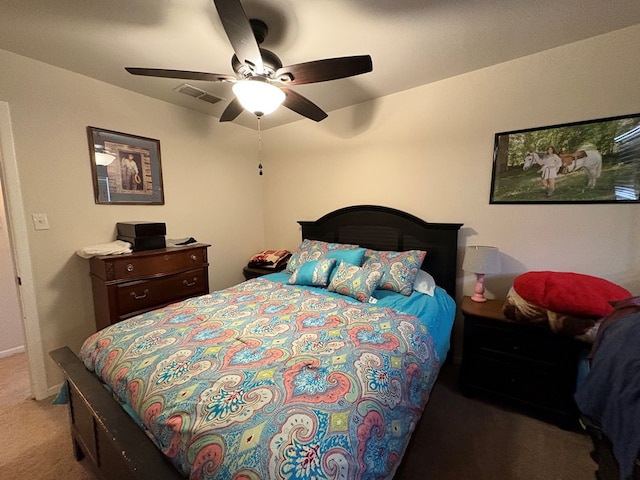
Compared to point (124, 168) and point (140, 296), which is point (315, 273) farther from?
point (124, 168)

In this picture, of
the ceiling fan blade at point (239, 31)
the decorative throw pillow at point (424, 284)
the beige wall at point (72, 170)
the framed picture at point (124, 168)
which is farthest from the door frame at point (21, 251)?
the decorative throw pillow at point (424, 284)

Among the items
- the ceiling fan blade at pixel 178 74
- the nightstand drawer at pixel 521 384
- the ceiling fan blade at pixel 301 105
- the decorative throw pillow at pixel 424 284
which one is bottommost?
the nightstand drawer at pixel 521 384

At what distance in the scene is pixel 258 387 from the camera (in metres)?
0.96

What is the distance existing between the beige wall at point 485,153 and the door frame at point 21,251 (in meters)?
2.45

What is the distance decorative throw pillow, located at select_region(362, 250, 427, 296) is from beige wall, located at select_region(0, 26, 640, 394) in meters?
0.55

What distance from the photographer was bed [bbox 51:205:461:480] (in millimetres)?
782

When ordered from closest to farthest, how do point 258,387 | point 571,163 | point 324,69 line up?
point 258,387
point 324,69
point 571,163

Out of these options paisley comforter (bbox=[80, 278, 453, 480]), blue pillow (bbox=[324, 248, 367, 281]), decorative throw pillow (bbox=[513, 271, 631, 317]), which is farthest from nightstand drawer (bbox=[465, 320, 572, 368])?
blue pillow (bbox=[324, 248, 367, 281])

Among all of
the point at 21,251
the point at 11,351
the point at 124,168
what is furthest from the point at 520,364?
the point at 11,351

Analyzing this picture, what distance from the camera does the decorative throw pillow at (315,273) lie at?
2.27m

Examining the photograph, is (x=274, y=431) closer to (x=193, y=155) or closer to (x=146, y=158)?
(x=146, y=158)

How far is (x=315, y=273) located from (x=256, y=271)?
1.26 m

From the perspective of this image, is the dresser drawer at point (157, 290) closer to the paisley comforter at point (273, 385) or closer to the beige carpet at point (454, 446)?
the paisley comforter at point (273, 385)

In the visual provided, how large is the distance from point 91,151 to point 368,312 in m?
2.59
